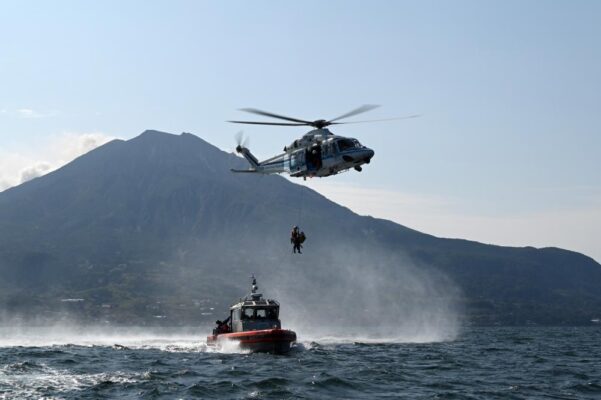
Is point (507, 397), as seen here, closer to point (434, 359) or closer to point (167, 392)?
point (167, 392)

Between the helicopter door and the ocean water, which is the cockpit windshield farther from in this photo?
the ocean water

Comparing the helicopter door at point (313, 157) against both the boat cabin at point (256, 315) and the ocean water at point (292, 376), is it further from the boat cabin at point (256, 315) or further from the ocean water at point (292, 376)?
the boat cabin at point (256, 315)

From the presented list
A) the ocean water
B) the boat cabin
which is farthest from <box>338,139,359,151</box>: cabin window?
the boat cabin

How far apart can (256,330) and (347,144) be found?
2406cm

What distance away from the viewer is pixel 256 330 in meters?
68.6

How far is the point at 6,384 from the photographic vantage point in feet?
150

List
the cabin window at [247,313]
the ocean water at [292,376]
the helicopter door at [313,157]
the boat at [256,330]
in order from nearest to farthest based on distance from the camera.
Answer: the ocean water at [292,376], the helicopter door at [313,157], the boat at [256,330], the cabin window at [247,313]

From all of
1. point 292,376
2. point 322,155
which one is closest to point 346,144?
point 322,155

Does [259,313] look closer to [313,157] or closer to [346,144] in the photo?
[313,157]

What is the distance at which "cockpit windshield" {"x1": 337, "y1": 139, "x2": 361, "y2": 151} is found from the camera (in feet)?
172

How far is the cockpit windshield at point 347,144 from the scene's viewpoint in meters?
52.4

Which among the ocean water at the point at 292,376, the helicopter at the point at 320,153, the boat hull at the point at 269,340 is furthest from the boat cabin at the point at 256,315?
the helicopter at the point at 320,153

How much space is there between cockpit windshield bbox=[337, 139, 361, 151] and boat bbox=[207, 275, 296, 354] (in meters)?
19.9

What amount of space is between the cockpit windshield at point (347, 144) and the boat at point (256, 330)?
19918 millimetres
